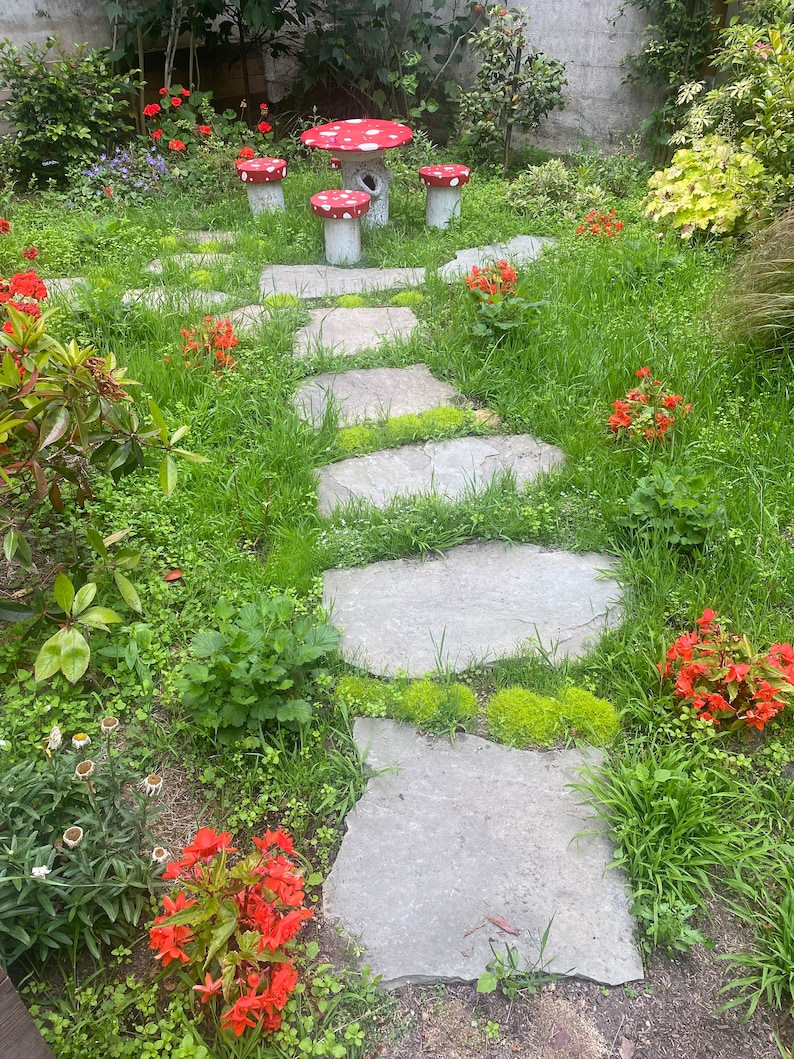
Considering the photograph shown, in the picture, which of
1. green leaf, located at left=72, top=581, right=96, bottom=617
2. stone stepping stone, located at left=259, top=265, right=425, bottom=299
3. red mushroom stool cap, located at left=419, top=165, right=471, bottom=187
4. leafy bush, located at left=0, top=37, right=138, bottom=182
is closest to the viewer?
green leaf, located at left=72, top=581, right=96, bottom=617

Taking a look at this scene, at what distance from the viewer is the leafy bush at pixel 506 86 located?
6.15 m

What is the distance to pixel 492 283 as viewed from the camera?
3812 millimetres

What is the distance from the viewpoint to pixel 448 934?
1.69 meters

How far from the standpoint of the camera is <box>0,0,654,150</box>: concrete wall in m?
6.34

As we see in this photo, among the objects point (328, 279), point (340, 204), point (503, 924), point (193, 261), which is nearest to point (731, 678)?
point (503, 924)

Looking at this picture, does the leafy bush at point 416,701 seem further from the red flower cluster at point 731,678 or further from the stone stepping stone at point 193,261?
the stone stepping stone at point 193,261

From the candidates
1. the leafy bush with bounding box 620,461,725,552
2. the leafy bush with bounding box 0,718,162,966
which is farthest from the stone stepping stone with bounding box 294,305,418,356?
the leafy bush with bounding box 0,718,162,966

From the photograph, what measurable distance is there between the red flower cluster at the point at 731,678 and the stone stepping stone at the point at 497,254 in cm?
302

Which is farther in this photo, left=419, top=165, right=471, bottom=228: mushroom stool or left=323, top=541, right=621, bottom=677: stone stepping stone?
left=419, top=165, right=471, bottom=228: mushroom stool

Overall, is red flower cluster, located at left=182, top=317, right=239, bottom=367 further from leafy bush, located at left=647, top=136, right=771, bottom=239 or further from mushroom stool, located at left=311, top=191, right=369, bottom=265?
leafy bush, located at left=647, top=136, right=771, bottom=239

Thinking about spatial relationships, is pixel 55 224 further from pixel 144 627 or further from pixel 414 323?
pixel 144 627

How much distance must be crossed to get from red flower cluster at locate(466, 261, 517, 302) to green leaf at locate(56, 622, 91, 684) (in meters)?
2.63

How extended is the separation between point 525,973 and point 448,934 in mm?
176

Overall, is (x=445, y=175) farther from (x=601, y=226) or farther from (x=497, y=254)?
(x=601, y=226)
